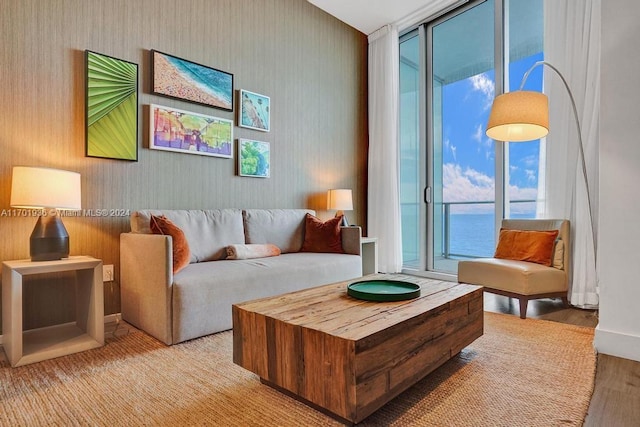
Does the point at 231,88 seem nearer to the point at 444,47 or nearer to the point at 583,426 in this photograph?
the point at 444,47

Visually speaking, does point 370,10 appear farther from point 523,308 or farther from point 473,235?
point 523,308

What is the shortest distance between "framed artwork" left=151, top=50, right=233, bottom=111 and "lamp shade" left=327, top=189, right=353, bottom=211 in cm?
153

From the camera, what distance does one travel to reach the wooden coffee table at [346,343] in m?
1.23

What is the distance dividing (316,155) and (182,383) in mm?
3129

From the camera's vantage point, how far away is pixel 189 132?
313cm

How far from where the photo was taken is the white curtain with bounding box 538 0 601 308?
291 centimetres

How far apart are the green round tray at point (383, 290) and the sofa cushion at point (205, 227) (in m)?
1.47

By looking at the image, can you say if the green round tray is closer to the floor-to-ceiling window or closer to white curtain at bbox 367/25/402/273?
the floor-to-ceiling window

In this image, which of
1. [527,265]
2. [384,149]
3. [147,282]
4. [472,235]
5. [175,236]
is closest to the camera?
[147,282]

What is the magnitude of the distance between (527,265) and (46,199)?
11.1 ft

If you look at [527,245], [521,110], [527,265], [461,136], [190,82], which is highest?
[190,82]

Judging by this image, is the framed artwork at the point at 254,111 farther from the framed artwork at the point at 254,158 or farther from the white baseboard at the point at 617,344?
the white baseboard at the point at 617,344

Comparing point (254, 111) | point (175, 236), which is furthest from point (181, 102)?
point (175, 236)

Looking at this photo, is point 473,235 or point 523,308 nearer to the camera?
point 523,308
